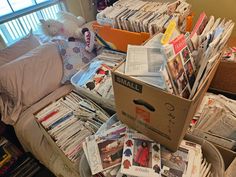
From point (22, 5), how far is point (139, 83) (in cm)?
184

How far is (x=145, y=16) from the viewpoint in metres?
1.26

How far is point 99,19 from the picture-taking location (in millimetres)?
1365

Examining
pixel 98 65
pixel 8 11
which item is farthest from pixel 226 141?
pixel 8 11

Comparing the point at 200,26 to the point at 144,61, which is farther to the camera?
the point at 200,26

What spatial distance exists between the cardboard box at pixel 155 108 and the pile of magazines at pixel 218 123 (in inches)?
8.8

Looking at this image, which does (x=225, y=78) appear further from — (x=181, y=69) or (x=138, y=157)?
(x=138, y=157)

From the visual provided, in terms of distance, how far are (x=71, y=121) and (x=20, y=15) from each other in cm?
137

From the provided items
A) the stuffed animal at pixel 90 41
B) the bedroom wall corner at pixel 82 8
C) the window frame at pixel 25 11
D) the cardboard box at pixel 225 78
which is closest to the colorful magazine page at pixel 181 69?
the cardboard box at pixel 225 78

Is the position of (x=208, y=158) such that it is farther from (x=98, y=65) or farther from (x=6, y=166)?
(x=6, y=166)


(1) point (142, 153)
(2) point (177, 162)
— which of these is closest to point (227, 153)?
(2) point (177, 162)

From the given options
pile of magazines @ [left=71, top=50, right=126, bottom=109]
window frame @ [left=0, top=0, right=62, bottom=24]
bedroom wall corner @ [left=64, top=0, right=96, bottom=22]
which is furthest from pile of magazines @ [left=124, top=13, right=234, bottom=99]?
bedroom wall corner @ [left=64, top=0, right=96, bottom=22]

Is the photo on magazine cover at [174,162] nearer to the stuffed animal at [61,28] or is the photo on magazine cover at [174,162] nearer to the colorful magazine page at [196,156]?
the colorful magazine page at [196,156]

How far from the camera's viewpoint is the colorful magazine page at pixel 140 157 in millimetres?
726

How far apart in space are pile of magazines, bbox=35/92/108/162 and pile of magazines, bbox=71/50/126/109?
90mm
